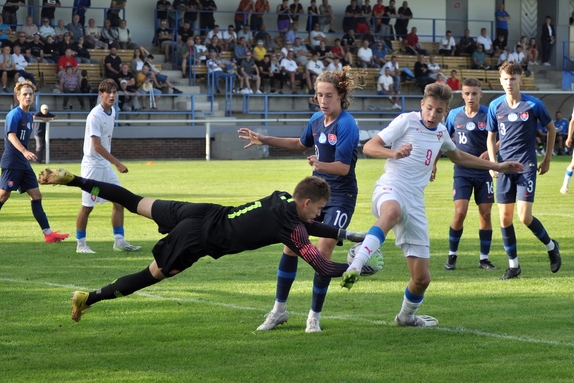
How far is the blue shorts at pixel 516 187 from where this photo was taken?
962cm

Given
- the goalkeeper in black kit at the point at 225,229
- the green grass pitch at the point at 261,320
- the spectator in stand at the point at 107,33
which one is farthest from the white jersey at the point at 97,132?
the spectator in stand at the point at 107,33

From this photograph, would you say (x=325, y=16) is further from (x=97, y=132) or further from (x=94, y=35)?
(x=97, y=132)

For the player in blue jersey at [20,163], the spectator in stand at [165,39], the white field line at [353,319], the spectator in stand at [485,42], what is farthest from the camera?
the spectator in stand at [485,42]

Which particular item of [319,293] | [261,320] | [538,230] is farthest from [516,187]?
[261,320]

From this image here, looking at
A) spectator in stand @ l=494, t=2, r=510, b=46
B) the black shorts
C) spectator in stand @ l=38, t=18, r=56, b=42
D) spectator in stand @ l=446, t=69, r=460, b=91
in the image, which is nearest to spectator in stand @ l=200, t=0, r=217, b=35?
spectator in stand @ l=38, t=18, r=56, b=42

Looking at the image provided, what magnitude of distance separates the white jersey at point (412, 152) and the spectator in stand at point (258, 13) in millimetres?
31803

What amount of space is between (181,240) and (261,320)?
4.58 ft

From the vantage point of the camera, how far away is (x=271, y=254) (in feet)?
37.4

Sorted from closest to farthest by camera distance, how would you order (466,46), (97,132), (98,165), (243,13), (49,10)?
(97,132)
(98,165)
(49,10)
(243,13)
(466,46)

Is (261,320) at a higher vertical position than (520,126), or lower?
lower

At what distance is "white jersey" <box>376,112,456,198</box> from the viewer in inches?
271

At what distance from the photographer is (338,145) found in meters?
7.06

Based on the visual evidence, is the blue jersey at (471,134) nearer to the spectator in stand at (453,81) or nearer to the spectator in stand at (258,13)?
the spectator in stand at (453,81)

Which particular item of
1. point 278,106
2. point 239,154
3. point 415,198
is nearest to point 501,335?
point 415,198
